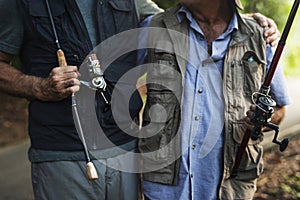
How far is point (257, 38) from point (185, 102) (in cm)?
63

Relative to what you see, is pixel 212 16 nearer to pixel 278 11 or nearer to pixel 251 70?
pixel 251 70

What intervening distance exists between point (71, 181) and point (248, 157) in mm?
1163

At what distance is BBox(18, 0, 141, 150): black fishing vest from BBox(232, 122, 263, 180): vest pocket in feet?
2.44

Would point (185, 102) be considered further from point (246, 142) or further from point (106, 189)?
point (106, 189)

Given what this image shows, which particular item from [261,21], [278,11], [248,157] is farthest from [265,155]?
[261,21]

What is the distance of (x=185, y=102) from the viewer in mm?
3184

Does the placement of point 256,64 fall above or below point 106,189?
above

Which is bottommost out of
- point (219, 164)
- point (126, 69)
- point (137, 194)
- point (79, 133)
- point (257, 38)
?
point (137, 194)

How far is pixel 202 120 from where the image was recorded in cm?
318

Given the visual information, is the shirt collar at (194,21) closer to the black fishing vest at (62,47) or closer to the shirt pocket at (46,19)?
the black fishing vest at (62,47)

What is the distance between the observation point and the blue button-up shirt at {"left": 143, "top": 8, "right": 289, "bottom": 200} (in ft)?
10.4

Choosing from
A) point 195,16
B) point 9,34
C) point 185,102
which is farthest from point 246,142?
point 9,34

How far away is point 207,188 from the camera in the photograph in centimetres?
321

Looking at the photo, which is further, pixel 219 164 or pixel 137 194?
pixel 137 194
